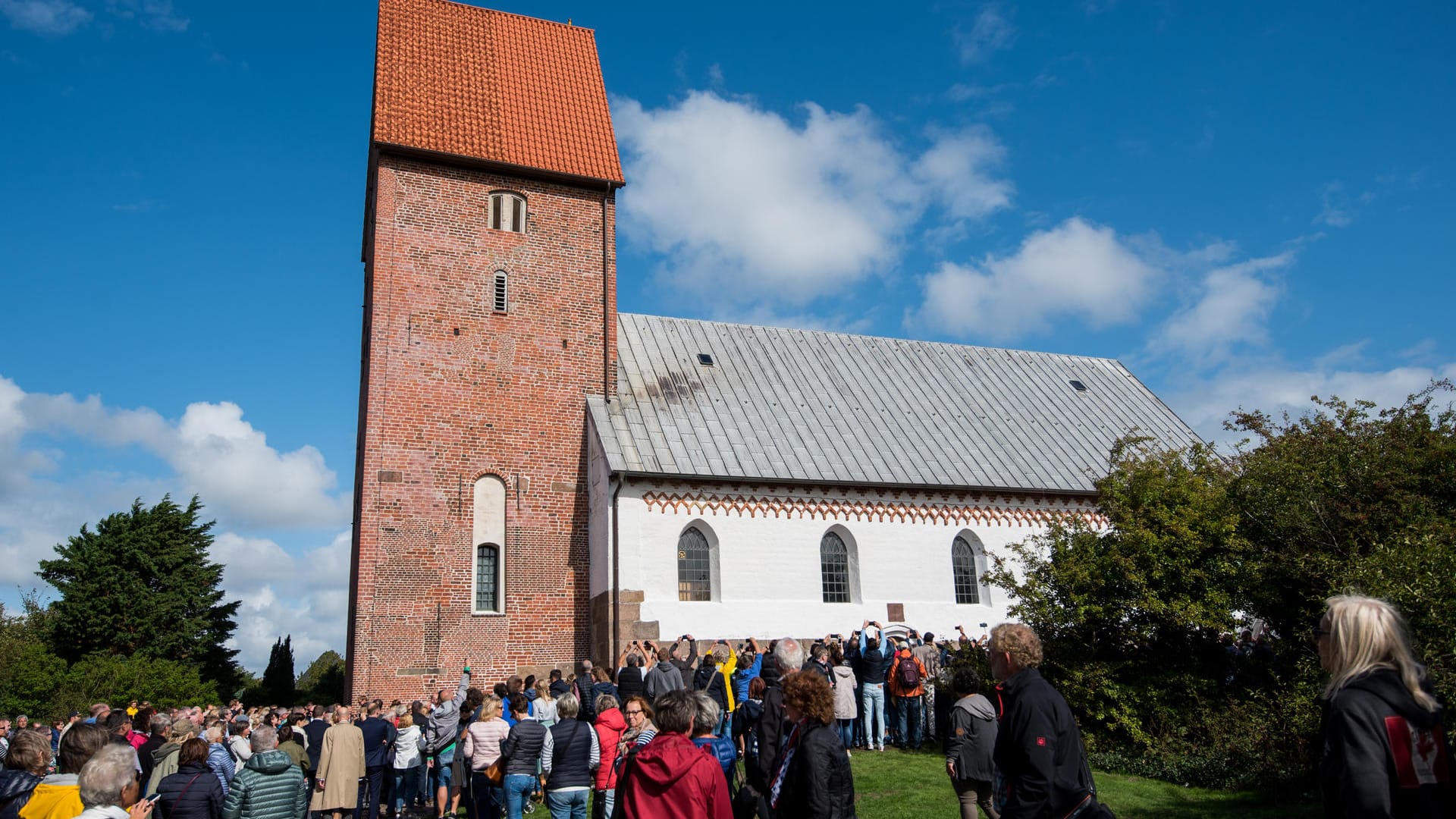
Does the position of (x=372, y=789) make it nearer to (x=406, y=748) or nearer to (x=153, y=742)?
(x=406, y=748)

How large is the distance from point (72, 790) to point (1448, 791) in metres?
7.31

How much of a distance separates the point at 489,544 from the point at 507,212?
25.3 ft

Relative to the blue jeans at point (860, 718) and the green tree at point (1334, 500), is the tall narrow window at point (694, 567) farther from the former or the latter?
the green tree at point (1334, 500)

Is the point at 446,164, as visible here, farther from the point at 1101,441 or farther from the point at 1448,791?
the point at 1448,791

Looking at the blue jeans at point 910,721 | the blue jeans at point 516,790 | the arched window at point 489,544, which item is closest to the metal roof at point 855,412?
the arched window at point 489,544

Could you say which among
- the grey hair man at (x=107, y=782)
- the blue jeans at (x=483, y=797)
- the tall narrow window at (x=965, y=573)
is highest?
the tall narrow window at (x=965, y=573)

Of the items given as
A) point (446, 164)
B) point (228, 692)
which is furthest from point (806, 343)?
point (228, 692)

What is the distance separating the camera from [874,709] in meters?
16.4

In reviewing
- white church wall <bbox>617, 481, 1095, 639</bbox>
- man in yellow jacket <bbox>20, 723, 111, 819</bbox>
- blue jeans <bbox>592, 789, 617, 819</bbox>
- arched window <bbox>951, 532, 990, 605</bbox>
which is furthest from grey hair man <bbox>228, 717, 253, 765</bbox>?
arched window <bbox>951, 532, 990, 605</bbox>

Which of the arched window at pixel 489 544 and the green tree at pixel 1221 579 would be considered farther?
the arched window at pixel 489 544

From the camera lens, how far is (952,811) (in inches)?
455

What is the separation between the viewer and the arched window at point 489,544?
69.6ft

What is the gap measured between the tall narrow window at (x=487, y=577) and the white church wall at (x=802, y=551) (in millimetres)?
3026

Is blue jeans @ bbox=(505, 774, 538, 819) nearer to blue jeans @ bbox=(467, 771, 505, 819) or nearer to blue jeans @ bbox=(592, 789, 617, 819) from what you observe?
blue jeans @ bbox=(592, 789, 617, 819)
